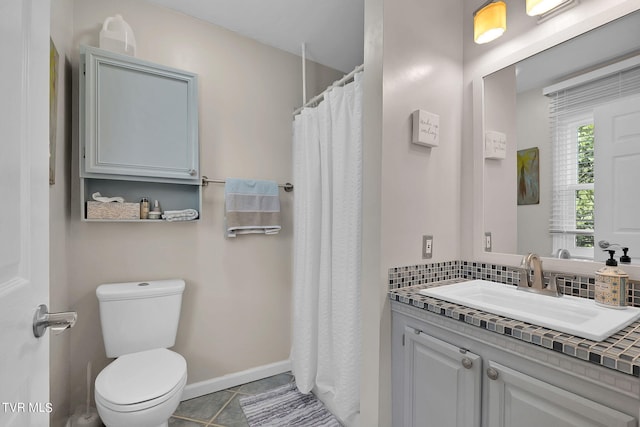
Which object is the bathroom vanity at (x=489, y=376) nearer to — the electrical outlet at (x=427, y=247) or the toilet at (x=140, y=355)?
the electrical outlet at (x=427, y=247)

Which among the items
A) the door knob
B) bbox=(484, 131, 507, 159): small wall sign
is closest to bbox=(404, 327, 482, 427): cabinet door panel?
bbox=(484, 131, 507, 159): small wall sign

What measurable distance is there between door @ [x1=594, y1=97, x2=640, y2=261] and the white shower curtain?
1.01 meters

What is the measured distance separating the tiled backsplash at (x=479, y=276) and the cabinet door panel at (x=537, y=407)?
51cm

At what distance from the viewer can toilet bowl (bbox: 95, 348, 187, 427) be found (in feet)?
4.09

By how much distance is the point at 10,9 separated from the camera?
52cm

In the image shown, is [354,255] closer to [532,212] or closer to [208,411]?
[532,212]

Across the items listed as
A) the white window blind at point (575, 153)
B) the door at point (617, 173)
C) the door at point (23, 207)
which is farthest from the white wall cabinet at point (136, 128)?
the door at point (617, 173)

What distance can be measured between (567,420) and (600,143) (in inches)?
41.4

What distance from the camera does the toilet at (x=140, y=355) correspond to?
1.26 metres

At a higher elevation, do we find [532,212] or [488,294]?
[532,212]

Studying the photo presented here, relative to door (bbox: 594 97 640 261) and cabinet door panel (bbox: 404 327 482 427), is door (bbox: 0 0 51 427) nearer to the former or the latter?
cabinet door panel (bbox: 404 327 482 427)

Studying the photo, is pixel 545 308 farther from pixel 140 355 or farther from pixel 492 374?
pixel 140 355

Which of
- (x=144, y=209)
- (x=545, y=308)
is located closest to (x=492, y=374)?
(x=545, y=308)

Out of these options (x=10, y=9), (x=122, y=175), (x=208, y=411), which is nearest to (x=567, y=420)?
(x=10, y=9)
